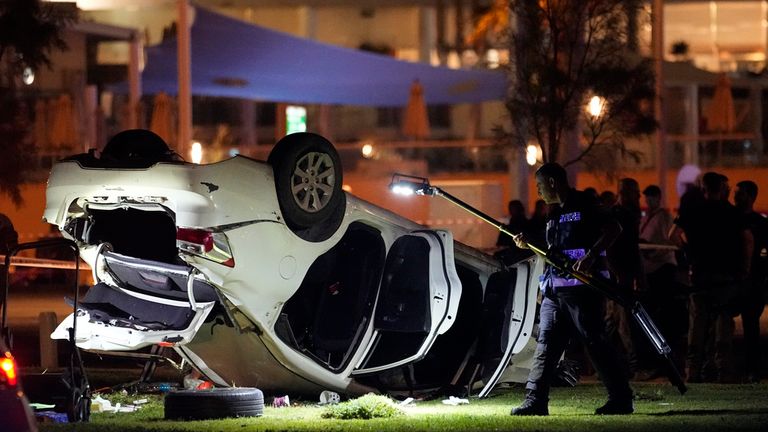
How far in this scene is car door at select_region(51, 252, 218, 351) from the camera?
366 inches

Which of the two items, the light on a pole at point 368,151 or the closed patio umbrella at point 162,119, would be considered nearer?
the closed patio umbrella at point 162,119

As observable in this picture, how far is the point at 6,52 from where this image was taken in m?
18.2

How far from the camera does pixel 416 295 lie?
1023 centimetres

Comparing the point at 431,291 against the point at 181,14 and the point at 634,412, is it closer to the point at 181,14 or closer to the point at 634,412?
the point at 634,412

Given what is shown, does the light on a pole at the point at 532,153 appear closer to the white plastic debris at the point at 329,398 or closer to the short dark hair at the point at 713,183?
the short dark hair at the point at 713,183

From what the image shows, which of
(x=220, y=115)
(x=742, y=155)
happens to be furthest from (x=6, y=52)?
(x=220, y=115)

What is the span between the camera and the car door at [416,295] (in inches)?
399

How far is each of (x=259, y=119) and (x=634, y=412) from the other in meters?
46.6

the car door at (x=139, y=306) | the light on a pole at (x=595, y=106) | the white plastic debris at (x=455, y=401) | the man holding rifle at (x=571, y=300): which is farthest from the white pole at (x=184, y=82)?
the man holding rifle at (x=571, y=300)

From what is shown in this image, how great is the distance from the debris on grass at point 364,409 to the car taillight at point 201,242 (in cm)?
127

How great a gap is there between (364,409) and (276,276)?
1007mm

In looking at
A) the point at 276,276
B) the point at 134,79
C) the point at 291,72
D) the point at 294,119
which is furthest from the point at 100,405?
the point at 291,72

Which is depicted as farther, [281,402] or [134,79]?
[134,79]

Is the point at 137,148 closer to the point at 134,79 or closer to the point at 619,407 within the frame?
the point at 619,407
